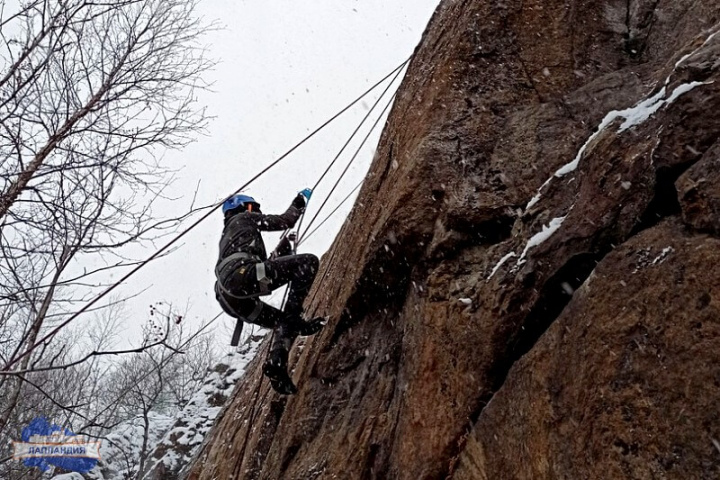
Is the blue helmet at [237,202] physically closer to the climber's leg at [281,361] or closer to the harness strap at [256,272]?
the harness strap at [256,272]

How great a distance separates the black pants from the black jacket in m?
0.25

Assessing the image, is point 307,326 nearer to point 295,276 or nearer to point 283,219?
point 295,276

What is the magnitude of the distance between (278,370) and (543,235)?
247 cm

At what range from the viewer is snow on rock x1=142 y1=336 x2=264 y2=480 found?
13047mm

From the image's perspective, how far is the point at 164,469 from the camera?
12.9 metres

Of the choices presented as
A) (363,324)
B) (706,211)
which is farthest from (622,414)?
(363,324)

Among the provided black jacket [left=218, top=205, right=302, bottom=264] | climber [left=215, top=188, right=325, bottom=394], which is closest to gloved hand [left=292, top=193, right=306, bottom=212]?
black jacket [left=218, top=205, right=302, bottom=264]

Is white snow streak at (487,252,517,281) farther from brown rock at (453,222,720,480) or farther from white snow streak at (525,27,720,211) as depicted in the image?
white snow streak at (525,27,720,211)

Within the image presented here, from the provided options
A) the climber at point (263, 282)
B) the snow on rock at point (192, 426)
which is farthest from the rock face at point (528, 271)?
the snow on rock at point (192, 426)

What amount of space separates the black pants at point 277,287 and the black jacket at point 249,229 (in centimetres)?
25

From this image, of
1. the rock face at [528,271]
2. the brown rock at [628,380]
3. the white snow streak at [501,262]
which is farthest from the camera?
the white snow streak at [501,262]

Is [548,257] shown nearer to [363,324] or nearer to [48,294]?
[363,324]

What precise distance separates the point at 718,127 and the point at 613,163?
0.49 metres

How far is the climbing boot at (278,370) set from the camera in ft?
14.4
